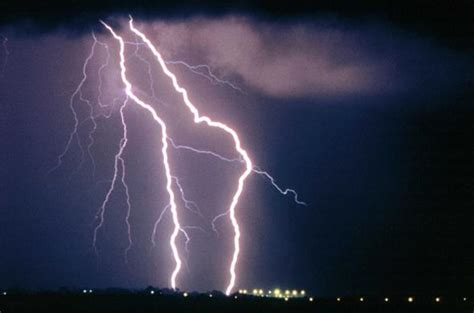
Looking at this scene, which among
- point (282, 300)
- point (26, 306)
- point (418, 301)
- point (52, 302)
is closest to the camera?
point (26, 306)

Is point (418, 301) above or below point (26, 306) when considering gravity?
above

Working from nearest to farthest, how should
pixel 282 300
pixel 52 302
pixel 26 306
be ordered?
pixel 26 306 → pixel 52 302 → pixel 282 300

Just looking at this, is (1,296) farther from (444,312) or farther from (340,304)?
(444,312)

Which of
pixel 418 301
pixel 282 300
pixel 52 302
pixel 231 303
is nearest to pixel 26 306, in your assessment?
pixel 52 302

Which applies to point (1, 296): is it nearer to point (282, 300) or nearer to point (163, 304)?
point (163, 304)

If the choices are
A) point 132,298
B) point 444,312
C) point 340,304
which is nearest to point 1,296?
point 132,298

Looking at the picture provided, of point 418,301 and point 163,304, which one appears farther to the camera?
point 418,301
